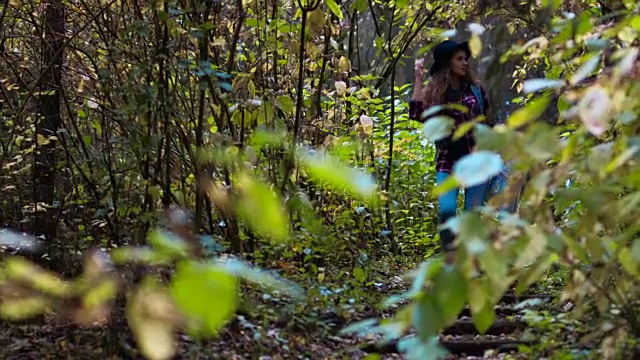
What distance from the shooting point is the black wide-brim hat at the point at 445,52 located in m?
Result: 4.97

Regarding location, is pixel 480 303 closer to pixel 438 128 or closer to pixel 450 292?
pixel 450 292

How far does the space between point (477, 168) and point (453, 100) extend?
3.76 m

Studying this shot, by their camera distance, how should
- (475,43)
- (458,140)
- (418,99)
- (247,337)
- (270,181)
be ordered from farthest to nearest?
(418,99) < (458,140) < (270,181) < (247,337) < (475,43)

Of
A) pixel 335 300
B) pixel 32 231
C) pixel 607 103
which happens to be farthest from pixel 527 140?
pixel 32 231

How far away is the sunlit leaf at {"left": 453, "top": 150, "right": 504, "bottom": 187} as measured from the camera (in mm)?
1338

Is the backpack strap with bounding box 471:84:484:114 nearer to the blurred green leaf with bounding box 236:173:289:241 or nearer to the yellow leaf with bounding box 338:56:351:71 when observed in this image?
the yellow leaf with bounding box 338:56:351:71

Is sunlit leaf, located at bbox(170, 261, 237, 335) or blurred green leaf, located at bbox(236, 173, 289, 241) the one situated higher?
blurred green leaf, located at bbox(236, 173, 289, 241)

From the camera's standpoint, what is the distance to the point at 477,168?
1.35 metres

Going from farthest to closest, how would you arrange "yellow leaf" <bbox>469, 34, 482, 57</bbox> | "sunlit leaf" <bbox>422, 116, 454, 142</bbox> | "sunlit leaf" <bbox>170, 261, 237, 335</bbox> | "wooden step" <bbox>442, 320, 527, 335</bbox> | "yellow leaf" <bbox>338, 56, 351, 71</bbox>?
"yellow leaf" <bbox>338, 56, 351, 71</bbox> → "wooden step" <bbox>442, 320, 527, 335</bbox> → "yellow leaf" <bbox>469, 34, 482, 57</bbox> → "sunlit leaf" <bbox>422, 116, 454, 142</bbox> → "sunlit leaf" <bbox>170, 261, 237, 335</bbox>

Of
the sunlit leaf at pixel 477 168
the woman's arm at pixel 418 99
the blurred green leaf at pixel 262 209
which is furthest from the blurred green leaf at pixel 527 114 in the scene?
the woman's arm at pixel 418 99

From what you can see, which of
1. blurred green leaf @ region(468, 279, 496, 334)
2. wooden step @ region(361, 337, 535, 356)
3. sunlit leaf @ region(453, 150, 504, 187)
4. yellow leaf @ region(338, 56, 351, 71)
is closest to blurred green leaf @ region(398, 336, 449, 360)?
blurred green leaf @ region(468, 279, 496, 334)

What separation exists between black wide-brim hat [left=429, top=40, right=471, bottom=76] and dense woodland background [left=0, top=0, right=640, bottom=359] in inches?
14.7

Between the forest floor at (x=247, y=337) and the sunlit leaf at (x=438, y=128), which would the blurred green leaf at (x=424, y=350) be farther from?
the forest floor at (x=247, y=337)

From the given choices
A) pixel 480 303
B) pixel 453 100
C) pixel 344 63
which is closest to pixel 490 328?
pixel 453 100
